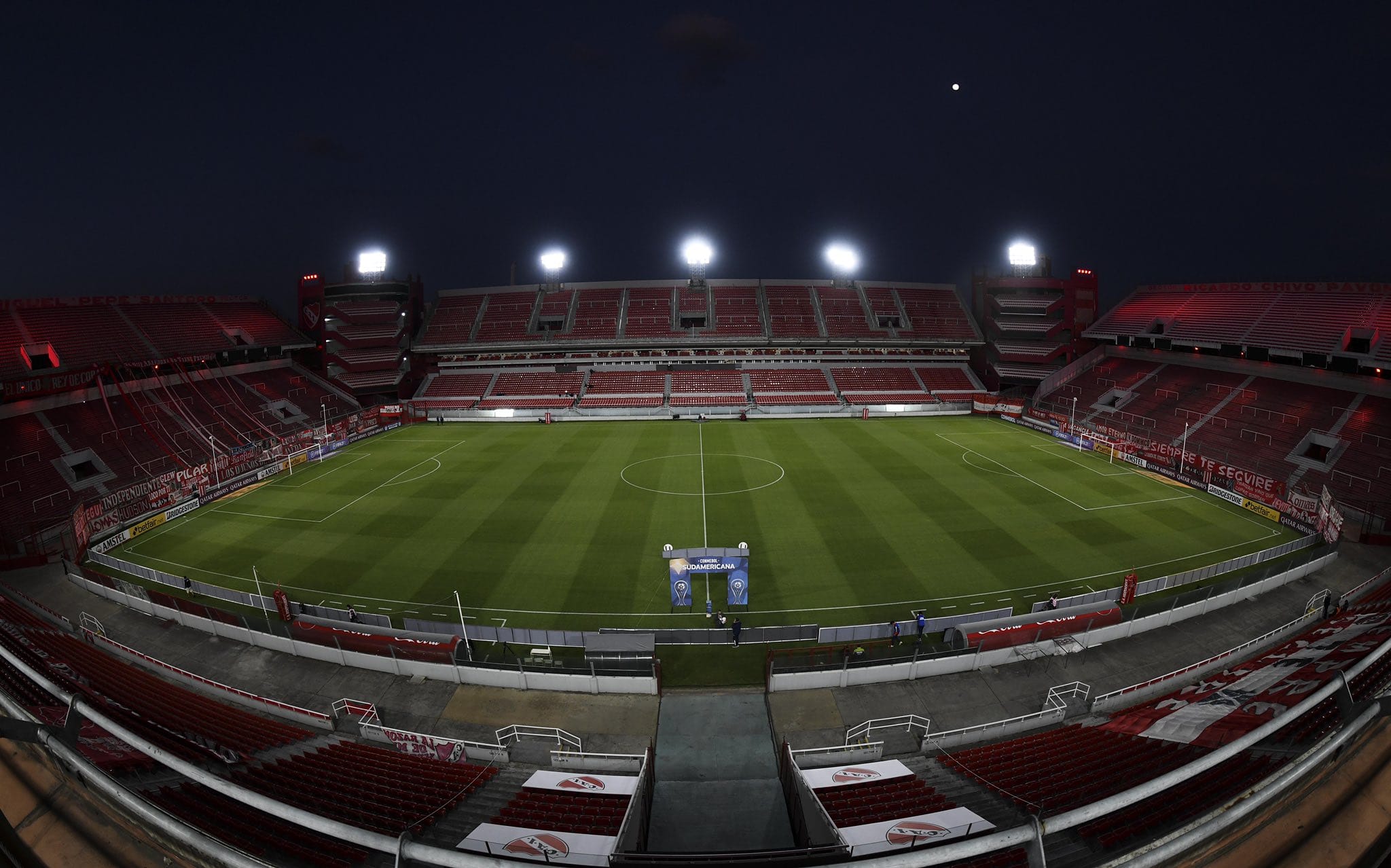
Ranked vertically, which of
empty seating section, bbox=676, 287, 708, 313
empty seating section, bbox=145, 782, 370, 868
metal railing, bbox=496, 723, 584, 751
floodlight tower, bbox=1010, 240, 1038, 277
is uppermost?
floodlight tower, bbox=1010, 240, 1038, 277

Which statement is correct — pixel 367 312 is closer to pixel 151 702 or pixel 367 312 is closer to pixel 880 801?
pixel 151 702

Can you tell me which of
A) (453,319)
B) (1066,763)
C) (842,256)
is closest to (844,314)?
(842,256)

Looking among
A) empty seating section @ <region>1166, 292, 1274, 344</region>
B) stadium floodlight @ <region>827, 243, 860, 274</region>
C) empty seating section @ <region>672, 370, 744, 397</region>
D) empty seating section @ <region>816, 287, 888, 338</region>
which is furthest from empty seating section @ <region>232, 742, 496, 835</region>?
stadium floodlight @ <region>827, 243, 860, 274</region>

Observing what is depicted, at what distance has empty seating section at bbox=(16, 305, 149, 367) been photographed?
37500 mm

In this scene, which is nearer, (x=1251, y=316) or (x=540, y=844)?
(x=540, y=844)

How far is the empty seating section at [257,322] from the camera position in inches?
2009

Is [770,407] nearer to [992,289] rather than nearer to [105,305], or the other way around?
[992,289]

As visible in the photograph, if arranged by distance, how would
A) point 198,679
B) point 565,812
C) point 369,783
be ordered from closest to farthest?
point 565,812 → point 369,783 → point 198,679

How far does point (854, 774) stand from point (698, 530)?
14.7m

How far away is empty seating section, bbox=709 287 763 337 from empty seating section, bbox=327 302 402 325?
3253 cm

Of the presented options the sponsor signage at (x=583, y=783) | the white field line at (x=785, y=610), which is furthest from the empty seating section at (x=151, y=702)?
the white field line at (x=785, y=610)

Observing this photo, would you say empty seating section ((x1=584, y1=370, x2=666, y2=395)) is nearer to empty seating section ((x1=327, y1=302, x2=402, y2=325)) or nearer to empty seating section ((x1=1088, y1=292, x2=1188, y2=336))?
empty seating section ((x1=327, y1=302, x2=402, y2=325))

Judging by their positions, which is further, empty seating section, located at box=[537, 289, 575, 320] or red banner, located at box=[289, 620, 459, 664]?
empty seating section, located at box=[537, 289, 575, 320]

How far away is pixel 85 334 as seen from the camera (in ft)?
130
